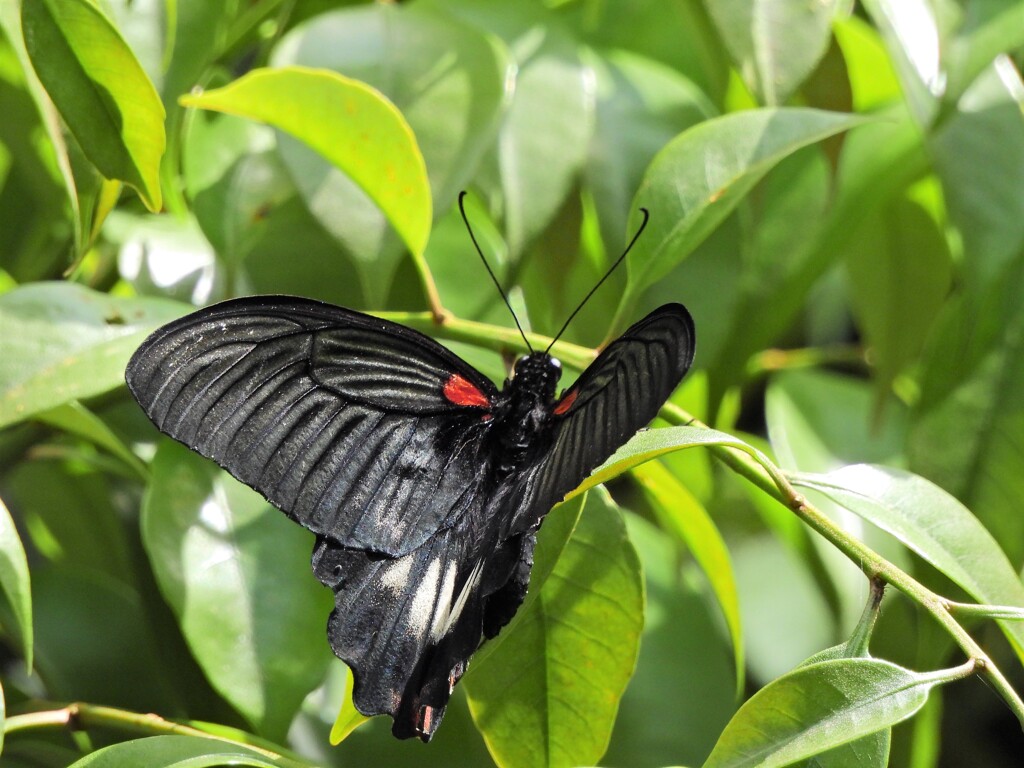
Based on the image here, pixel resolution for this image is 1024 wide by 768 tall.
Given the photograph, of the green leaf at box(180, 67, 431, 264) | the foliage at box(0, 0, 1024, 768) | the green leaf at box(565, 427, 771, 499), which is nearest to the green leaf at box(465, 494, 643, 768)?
the foliage at box(0, 0, 1024, 768)

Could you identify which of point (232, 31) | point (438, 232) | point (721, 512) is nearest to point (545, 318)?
point (438, 232)

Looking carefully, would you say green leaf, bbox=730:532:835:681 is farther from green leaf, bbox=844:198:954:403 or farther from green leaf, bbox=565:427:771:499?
green leaf, bbox=565:427:771:499

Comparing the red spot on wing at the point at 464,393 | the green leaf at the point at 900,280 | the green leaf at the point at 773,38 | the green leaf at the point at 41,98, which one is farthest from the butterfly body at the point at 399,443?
the green leaf at the point at 900,280

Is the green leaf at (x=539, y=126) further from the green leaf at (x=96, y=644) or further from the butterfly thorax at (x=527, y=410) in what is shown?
the green leaf at (x=96, y=644)

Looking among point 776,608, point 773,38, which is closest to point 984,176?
point 773,38

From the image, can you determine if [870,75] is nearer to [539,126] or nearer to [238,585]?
[539,126]
